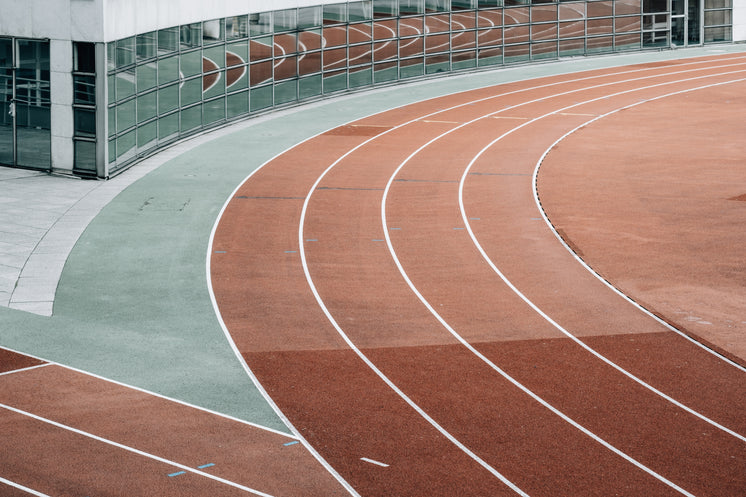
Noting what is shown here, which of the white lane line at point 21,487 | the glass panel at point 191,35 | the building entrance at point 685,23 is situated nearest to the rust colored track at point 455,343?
the white lane line at point 21,487

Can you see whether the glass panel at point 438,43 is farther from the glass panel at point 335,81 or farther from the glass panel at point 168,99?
the glass panel at point 168,99

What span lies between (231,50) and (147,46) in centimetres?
509

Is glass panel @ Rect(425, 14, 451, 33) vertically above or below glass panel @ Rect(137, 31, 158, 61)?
above

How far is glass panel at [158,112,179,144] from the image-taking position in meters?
31.4

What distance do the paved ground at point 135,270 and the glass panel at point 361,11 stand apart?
8.44 m

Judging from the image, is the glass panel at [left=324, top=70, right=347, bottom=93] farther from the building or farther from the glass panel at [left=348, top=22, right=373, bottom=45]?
the glass panel at [left=348, top=22, right=373, bottom=45]

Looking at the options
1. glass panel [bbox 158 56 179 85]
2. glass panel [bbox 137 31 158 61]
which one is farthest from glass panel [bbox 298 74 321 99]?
glass panel [bbox 137 31 158 61]

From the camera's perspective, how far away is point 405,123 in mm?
35469

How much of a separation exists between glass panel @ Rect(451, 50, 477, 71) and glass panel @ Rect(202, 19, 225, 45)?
14.5 m

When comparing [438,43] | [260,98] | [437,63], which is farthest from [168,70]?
[437,63]

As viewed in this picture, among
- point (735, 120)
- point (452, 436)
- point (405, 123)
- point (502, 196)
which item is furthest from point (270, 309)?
point (735, 120)

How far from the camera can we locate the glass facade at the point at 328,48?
98.1ft

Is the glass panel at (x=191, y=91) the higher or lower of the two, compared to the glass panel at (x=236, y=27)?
lower

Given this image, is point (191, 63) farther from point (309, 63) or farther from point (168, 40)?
point (309, 63)
